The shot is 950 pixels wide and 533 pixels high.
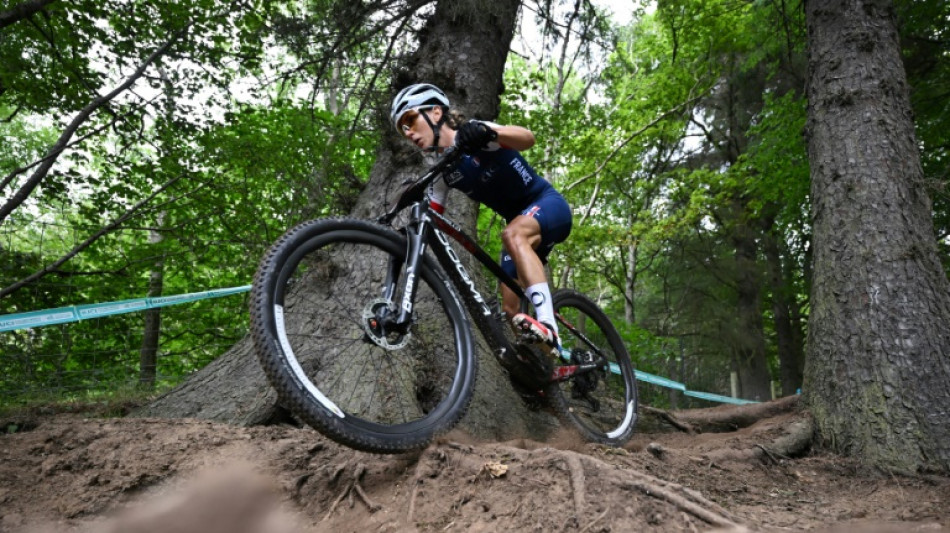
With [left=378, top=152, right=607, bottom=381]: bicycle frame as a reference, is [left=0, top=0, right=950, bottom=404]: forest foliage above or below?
above

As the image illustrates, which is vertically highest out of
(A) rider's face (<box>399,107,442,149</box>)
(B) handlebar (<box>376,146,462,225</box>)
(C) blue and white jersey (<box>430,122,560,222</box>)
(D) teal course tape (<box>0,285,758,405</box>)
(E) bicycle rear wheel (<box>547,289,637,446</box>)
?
(A) rider's face (<box>399,107,442,149</box>)

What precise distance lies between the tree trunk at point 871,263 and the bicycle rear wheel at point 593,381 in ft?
4.39

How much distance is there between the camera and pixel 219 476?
196 cm

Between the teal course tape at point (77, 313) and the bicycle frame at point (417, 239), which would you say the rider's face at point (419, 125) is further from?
the teal course tape at point (77, 313)

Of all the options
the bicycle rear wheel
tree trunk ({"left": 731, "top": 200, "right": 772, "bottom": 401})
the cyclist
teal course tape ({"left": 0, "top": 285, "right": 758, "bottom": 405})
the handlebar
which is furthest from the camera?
tree trunk ({"left": 731, "top": 200, "right": 772, "bottom": 401})

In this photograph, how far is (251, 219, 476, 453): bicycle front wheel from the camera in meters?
2.00

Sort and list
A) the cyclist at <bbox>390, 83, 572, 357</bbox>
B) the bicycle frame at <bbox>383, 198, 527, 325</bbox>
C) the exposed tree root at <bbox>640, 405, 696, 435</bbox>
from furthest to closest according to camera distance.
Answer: the exposed tree root at <bbox>640, 405, 696, 435</bbox> < the cyclist at <bbox>390, 83, 572, 357</bbox> < the bicycle frame at <bbox>383, 198, 527, 325</bbox>

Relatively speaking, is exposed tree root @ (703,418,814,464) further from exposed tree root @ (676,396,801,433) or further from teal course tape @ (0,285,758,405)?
exposed tree root @ (676,396,801,433)

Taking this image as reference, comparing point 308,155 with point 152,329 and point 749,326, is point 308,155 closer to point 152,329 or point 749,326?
point 152,329

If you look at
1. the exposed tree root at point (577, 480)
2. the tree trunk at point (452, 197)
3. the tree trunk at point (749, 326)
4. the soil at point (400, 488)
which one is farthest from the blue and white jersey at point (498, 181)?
the tree trunk at point (749, 326)

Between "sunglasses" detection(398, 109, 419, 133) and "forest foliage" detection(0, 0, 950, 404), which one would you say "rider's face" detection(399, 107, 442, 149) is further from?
"forest foliage" detection(0, 0, 950, 404)

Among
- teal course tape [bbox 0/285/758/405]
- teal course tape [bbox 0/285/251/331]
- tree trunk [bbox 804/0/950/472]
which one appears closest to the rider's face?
teal course tape [bbox 0/285/758/405]

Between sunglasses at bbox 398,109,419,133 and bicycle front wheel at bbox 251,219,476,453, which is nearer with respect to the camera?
bicycle front wheel at bbox 251,219,476,453

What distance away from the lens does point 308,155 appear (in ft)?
27.2
